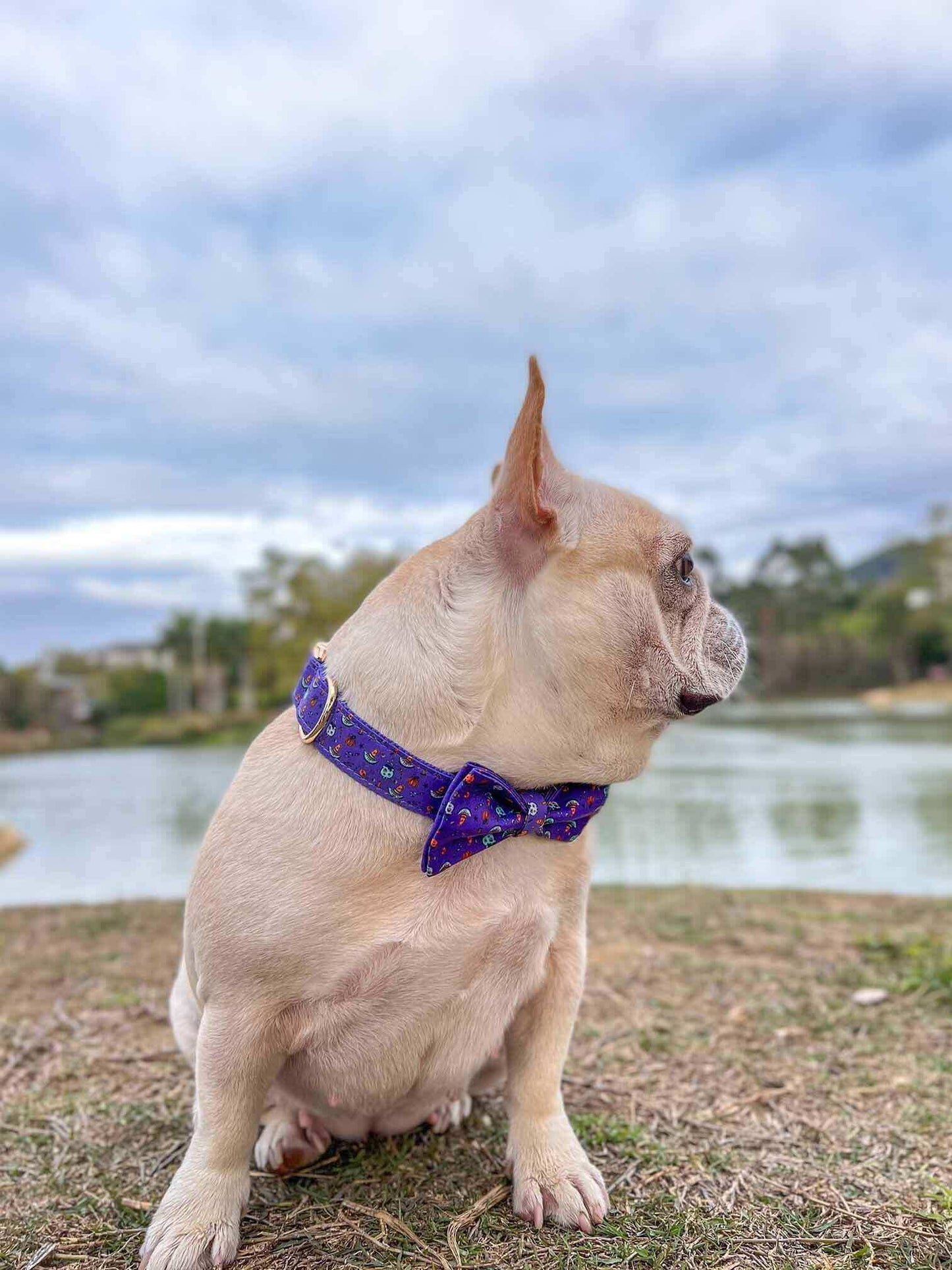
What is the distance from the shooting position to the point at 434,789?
1959 mm

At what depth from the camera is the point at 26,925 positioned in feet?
17.8

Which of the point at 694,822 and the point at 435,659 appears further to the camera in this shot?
the point at 694,822

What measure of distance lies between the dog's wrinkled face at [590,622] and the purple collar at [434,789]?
0.12 m

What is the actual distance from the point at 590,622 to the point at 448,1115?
149cm

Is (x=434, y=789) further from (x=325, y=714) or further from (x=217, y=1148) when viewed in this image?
(x=217, y=1148)

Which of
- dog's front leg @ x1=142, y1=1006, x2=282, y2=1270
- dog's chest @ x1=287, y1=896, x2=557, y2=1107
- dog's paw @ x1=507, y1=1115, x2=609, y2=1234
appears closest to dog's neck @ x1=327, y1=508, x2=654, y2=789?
dog's chest @ x1=287, y1=896, x2=557, y2=1107

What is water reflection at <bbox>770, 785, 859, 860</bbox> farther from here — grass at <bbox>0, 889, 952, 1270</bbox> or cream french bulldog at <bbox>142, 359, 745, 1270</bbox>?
cream french bulldog at <bbox>142, 359, 745, 1270</bbox>

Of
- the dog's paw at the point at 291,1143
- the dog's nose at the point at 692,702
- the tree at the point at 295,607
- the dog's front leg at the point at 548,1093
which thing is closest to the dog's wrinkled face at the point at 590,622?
the dog's nose at the point at 692,702

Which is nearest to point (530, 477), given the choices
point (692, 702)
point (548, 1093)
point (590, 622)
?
point (590, 622)

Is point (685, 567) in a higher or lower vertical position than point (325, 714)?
higher

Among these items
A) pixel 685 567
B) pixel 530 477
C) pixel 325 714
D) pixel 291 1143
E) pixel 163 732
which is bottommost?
pixel 163 732

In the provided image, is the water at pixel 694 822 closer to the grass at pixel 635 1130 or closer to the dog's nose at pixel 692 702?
the grass at pixel 635 1130

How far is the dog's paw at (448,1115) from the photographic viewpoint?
2.59 m

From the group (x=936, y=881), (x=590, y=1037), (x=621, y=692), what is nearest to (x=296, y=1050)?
(x=621, y=692)
